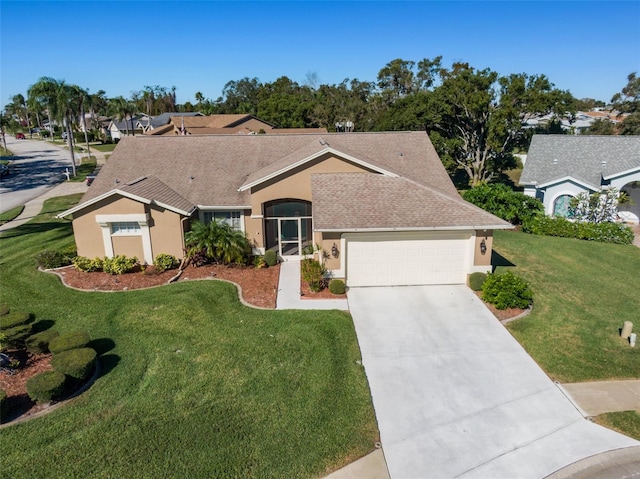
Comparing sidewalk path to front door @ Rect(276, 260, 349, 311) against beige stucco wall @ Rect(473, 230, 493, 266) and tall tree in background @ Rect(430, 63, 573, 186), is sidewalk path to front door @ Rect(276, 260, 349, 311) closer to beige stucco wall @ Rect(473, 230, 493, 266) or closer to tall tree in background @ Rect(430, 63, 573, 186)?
beige stucco wall @ Rect(473, 230, 493, 266)

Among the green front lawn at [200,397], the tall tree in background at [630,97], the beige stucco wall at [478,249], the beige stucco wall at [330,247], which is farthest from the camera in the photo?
the tall tree in background at [630,97]

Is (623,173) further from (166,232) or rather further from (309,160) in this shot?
(166,232)

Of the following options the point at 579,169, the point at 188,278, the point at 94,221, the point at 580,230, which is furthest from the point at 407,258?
the point at 579,169

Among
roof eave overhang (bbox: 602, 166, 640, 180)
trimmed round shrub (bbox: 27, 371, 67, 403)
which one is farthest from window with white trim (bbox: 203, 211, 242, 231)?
roof eave overhang (bbox: 602, 166, 640, 180)

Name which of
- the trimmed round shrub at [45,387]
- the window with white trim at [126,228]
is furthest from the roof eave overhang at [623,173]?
the trimmed round shrub at [45,387]

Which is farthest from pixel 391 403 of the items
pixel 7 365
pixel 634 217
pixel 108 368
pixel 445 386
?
pixel 634 217

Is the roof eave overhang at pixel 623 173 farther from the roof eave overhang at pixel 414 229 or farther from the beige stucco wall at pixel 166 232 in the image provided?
A: the beige stucco wall at pixel 166 232

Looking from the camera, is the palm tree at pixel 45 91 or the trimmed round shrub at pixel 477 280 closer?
the trimmed round shrub at pixel 477 280
